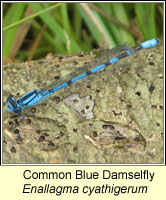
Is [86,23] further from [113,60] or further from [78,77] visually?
[78,77]

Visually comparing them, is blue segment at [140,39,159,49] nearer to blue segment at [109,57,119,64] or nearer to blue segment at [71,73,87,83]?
blue segment at [109,57,119,64]

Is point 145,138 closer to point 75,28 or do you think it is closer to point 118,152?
point 118,152

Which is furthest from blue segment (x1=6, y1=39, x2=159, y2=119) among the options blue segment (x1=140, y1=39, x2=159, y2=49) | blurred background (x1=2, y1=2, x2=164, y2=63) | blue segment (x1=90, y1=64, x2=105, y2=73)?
blurred background (x1=2, y1=2, x2=164, y2=63)

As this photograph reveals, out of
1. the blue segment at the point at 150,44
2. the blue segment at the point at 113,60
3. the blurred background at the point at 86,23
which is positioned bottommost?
the blue segment at the point at 113,60

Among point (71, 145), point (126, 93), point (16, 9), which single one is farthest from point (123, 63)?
point (16, 9)

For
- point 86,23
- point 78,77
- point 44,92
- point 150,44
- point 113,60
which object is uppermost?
point 86,23

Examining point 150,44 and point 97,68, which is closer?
point 97,68

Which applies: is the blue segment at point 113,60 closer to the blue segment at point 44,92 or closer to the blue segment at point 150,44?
the blue segment at point 44,92

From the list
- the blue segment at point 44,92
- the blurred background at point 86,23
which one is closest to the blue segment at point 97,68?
the blue segment at point 44,92

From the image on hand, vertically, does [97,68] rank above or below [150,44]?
below

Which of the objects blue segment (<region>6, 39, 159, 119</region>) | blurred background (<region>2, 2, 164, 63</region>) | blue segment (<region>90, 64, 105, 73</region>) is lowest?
blue segment (<region>6, 39, 159, 119</region>)

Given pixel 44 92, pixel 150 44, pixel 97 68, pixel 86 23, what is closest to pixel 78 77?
pixel 97 68
